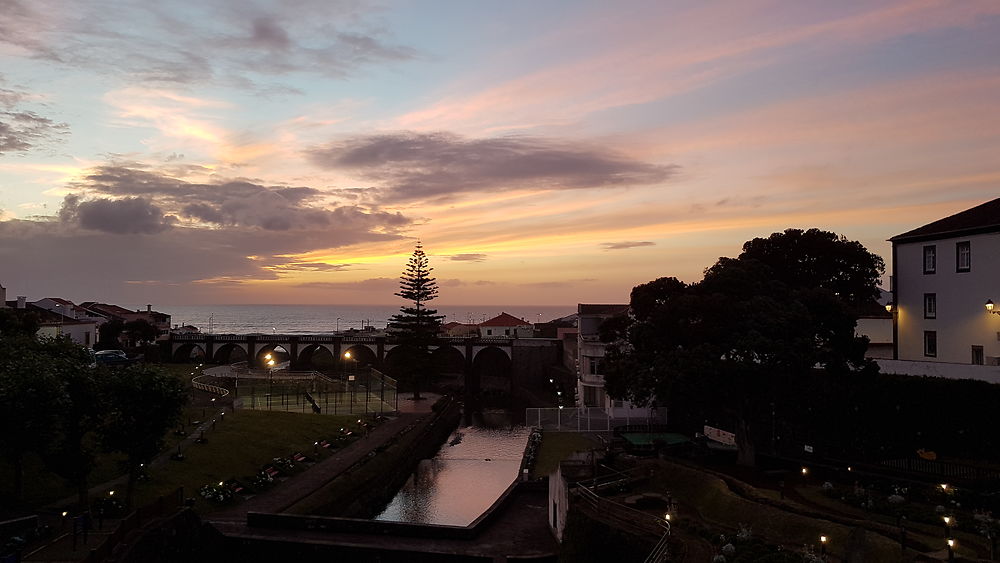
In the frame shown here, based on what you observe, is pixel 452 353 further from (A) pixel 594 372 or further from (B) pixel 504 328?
(A) pixel 594 372

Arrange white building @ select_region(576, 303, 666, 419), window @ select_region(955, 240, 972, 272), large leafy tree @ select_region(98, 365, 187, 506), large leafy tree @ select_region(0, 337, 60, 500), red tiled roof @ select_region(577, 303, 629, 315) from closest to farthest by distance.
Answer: large leafy tree @ select_region(0, 337, 60, 500)
large leafy tree @ select_region(98, 365, 187, 506)
window @ select_region(955, 240, 972, 272)
white building @ select_region(576, 303, 666, 419)
red tiled roof @ select_region(577, 303, 629, 315)

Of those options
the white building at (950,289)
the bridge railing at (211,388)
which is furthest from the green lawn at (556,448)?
the bridge railing at (211,388)

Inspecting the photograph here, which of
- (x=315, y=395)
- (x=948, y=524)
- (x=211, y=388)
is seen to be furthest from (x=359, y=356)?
(x=948, y=524)

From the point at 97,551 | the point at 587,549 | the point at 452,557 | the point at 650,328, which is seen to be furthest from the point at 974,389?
the point at 97,551

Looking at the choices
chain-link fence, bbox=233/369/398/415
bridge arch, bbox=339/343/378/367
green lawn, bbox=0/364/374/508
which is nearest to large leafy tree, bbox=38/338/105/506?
green lawn, bbox=0/364/374/508

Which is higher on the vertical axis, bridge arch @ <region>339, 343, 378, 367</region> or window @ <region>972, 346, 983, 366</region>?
window @ <region>972, 346, 983, 366</region>

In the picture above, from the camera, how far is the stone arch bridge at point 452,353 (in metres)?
88.3

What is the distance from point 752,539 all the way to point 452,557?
10.6 meters

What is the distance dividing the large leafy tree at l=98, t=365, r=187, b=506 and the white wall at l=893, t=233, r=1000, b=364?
3574 centimetres

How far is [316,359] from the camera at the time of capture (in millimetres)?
107812

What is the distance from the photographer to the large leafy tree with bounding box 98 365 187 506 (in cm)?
2603

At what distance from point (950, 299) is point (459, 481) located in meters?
29.4

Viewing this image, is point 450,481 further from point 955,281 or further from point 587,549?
point 955,281

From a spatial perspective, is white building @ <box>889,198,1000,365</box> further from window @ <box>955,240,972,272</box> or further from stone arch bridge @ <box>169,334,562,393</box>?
stone arch bridge @ <box>169,334,562,393</box>
